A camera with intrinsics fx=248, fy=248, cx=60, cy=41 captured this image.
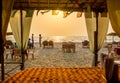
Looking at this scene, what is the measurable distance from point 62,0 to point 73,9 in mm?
987

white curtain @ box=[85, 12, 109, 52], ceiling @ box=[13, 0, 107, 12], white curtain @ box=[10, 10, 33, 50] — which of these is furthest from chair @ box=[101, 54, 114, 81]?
white curtain @ box=[10, 10, 33, 50]

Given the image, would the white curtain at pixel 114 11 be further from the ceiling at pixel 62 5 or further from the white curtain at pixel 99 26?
the white curtain at pixel 99 26

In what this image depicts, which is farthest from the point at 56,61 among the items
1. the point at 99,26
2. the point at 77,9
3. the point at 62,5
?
the point at 62,5

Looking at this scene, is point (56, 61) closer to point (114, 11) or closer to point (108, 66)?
point (114, 11)

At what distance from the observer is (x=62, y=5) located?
25.5ft

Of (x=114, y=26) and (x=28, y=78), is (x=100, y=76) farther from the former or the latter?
(x=28, y=78)

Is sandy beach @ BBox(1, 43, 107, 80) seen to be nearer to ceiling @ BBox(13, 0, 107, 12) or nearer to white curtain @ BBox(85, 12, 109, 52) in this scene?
white curtain @ BBox(85, 12, 109, 52)

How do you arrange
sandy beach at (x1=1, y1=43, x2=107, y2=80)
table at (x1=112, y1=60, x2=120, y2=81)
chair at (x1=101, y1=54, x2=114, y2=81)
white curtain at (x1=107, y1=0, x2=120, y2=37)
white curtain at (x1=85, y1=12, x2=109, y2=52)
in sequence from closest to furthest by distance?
chair at (x1=101, y1=54, x2=114, y2=81) < table at (x1=112, y1=60, x2=120, y2=81) < white curtain at (x1=107, y1=0, x2=120, y2=37) < white curtain at (x1=85, y1=12, x2=109, y2=52) < sandy beach at (x1=1, y1=43, x2=107, y2=80)

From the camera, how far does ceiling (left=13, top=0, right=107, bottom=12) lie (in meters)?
7.28

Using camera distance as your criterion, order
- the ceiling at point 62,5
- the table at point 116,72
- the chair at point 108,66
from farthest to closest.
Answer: the ceiling at point 62,5 → the table at point 116,72 → the chair at point 108,66

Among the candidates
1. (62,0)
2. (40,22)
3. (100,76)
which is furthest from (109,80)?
(40,22)

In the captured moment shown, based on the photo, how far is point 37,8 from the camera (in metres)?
8.02

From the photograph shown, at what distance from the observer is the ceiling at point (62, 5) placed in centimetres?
728

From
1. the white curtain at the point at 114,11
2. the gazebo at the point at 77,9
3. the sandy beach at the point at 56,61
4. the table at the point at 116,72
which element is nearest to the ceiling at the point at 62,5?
the gazebo at the point at 77,9
